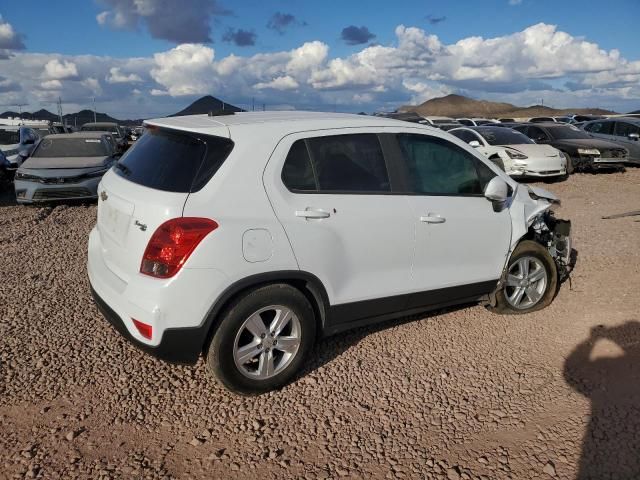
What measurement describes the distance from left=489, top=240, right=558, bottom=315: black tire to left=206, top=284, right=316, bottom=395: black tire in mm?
2003

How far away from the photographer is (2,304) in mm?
4934

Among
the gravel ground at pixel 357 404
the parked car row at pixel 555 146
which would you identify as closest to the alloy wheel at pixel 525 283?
the gravel ground at pixel 357 404

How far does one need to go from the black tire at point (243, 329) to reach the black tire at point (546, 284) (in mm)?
2003

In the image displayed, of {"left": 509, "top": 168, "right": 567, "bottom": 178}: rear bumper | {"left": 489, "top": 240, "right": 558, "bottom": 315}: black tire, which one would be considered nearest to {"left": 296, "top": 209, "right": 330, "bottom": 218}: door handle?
{"left": 489, "top": 240, "right": 558, "bottom": 315}: black tire

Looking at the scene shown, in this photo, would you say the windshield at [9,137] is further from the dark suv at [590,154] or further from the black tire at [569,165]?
the dark suv at [590,154]

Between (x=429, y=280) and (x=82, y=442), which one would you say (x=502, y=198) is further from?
(x=82, y=442)

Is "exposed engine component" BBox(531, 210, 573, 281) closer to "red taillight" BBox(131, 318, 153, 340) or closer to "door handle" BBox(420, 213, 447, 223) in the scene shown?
"door handle" BBox(420, 213, 447, 223)


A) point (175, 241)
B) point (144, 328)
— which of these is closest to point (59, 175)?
point (144, 328)

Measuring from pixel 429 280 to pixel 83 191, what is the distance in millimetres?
8184

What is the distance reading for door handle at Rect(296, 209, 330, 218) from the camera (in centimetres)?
333

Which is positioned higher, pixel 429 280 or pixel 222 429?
pixel 429 280

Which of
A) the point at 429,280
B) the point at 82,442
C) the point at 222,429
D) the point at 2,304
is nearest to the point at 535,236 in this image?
the point at 429,280

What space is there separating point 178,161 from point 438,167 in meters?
1.98

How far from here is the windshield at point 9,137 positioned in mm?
15375
